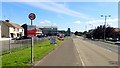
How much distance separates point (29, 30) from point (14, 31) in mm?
88814

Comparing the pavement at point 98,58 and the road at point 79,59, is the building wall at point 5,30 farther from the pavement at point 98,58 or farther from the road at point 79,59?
the pavement at point 98,58

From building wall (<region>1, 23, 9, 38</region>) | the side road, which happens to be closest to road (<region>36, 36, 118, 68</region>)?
the side road

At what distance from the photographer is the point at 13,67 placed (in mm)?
16062

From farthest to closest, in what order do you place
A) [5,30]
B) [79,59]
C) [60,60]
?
[5,30] → [79,59] → [60,60]

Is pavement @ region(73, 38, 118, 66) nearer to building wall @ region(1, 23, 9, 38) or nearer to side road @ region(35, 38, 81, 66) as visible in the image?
side road @ region(35, 38, 81, 66)

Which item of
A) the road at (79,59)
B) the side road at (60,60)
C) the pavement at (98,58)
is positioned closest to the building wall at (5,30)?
the road at (79,59)

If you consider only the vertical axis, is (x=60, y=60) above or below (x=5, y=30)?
below

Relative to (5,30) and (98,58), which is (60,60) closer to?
(98,58)

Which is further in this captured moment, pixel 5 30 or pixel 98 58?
pixel 5 30

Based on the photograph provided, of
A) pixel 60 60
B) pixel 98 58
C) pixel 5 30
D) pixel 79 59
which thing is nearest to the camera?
pixel 60 60

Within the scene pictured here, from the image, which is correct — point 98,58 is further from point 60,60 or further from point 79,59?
point 60,60

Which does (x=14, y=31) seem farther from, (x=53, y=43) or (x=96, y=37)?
(x=53, y=43)

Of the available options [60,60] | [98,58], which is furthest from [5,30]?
[60,60]

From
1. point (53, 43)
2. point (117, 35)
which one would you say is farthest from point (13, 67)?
point (117, 35)
